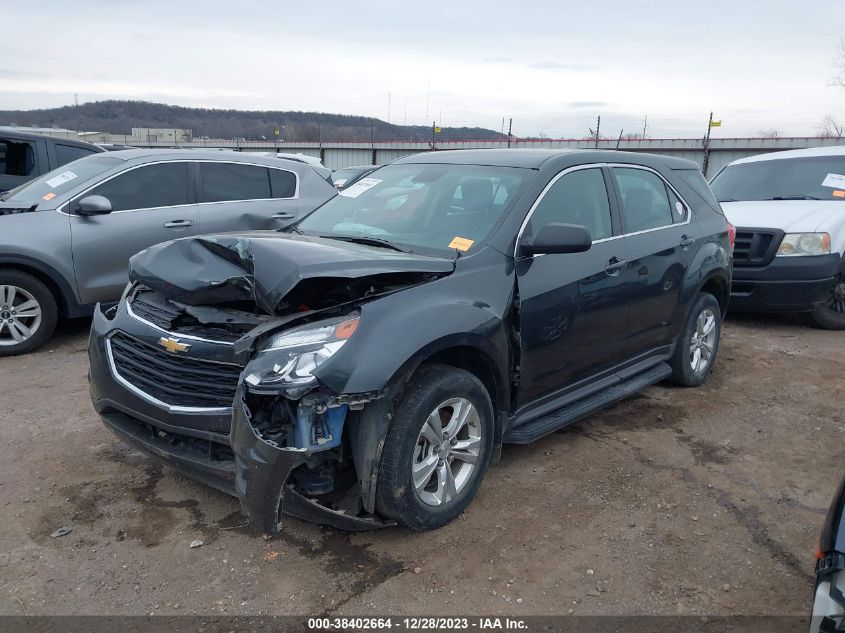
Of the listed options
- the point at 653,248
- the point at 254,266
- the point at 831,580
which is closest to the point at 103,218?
the point at 254,266

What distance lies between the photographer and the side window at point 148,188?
6.30 m

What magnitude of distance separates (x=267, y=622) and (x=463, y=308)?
5.23 feet

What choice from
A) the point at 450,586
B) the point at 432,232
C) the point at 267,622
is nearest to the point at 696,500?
the point at 450,586

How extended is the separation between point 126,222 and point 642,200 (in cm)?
455

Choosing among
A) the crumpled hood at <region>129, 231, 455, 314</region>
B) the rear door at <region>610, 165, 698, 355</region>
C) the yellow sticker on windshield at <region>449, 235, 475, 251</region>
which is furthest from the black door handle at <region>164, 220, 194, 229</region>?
the rear door at <region>610, 165, 698, 355</region>

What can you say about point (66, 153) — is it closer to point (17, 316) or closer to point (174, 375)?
point (17, 316)

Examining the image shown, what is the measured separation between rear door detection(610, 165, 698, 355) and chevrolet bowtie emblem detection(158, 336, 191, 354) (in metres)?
2.76

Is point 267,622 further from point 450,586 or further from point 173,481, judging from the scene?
point 173,481

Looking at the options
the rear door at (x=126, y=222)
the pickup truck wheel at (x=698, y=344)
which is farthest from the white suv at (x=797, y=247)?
the rear door at (x=126, y=222)

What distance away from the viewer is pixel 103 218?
6172 millimetres

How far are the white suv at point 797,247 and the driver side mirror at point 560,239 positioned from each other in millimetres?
4654

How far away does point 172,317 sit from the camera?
3283mm

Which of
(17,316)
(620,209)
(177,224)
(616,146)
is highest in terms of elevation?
(616,146)

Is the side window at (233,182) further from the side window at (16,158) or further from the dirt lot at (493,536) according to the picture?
the side window at (16,158)
